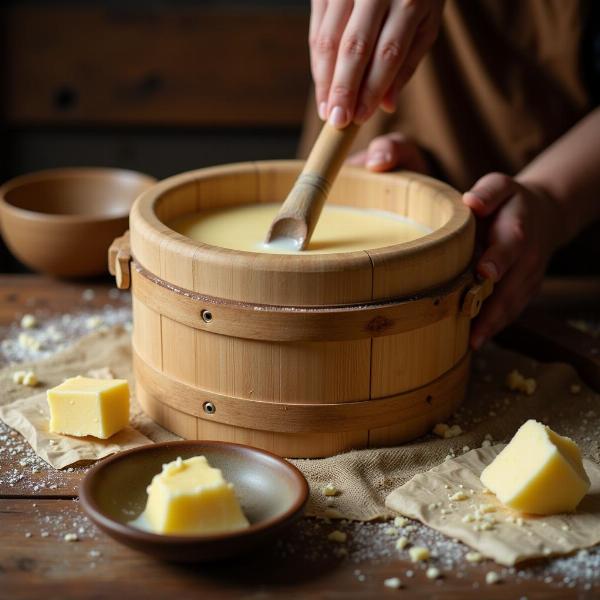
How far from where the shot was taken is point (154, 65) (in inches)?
114

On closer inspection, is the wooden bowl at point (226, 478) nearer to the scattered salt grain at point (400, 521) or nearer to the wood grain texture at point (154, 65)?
the scattered salt grain at point (400, 521)

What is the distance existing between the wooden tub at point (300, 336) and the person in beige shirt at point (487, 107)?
171 mm


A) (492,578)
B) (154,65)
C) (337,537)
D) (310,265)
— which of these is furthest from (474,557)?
(154,65)

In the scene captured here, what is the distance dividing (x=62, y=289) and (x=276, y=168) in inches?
23.4

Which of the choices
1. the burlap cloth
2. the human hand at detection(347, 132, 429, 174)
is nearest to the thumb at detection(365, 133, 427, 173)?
the human hand at detection(347, 132, 429, 174)

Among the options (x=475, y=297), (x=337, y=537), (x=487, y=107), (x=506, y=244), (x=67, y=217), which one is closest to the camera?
(x=337, y=537)

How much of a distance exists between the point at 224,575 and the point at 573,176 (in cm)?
107

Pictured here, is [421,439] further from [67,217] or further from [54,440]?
[67,217]

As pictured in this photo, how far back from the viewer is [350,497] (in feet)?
4.29

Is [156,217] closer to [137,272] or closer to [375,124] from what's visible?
[137,272]

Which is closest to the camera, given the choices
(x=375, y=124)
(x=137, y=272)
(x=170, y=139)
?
(x=137, y=272)

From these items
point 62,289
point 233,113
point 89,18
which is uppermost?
point 89,18

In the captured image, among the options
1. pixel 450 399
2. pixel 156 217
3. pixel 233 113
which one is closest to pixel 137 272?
pixel 156 217

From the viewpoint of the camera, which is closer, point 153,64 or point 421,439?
point 421,439
